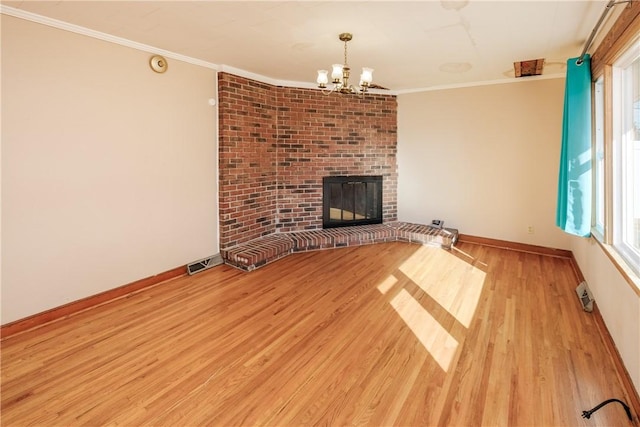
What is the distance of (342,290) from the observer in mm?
3244

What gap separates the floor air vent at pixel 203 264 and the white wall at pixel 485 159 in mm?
3085

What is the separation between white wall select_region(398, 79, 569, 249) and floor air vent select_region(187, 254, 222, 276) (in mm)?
3085

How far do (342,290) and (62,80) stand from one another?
2922 millimetres

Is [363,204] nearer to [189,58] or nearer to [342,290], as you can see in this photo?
[342,290]

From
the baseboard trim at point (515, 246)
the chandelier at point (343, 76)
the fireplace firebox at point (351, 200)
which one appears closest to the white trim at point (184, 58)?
the fireplace firebox at point (351, 200)

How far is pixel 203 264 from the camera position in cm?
382

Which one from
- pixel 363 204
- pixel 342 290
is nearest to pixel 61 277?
pixel 342 290

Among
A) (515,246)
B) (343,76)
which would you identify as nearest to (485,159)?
(515,246)

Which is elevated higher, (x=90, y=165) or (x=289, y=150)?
(x=289, y=150)

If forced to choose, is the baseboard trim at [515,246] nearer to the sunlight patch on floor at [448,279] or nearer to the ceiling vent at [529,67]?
the sunlight patch on floor at [448,279]

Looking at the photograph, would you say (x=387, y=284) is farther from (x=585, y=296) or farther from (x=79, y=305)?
(x=79, y=305)

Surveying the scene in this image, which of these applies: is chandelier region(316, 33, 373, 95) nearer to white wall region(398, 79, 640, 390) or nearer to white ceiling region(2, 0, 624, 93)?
white ceiling region(2, 0, 624, 93)

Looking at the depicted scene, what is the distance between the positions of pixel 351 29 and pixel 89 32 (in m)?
2.13

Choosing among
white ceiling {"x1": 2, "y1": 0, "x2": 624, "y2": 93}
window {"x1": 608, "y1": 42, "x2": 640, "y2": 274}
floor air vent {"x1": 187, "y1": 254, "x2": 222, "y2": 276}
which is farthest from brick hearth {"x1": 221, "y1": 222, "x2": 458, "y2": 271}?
window {"x1": 608, "y1": 42, "x2": 640, "y2": 274}
